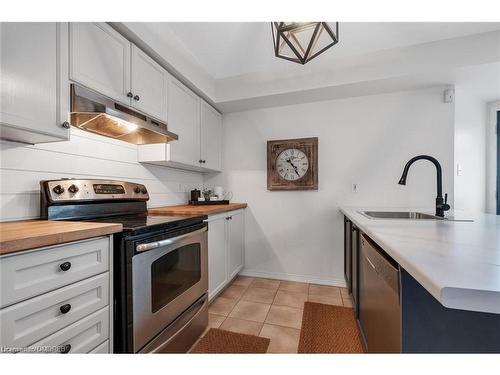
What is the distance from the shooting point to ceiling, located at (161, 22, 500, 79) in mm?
1727

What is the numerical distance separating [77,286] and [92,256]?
117mm

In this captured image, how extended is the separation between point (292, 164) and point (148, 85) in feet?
5.56

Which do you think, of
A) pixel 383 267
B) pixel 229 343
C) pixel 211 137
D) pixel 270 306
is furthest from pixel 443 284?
pixel 211 137

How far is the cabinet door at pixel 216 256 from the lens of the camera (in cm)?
193

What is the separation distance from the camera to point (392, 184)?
7.78 feet

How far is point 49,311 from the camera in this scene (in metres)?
0.77

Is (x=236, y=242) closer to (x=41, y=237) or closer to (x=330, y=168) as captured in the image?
(x=330, y=168)

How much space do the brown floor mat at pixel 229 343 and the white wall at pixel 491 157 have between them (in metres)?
3.05

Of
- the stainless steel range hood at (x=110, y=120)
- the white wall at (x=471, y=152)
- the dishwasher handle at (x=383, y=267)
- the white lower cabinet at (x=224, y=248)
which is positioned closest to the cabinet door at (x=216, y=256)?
the white lower cabinet at (x=224, y=248)

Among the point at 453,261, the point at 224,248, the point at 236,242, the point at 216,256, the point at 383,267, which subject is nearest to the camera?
the point at 453,261

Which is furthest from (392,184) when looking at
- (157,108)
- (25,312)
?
(25,312)

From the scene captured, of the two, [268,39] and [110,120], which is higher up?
[268,39]

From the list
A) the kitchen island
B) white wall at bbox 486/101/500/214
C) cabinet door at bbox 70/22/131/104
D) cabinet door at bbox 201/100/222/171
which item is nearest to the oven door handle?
cabinet door at bbox 70/22/131/104

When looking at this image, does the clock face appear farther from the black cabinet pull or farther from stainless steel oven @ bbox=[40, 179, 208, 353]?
the black cabinet pull
